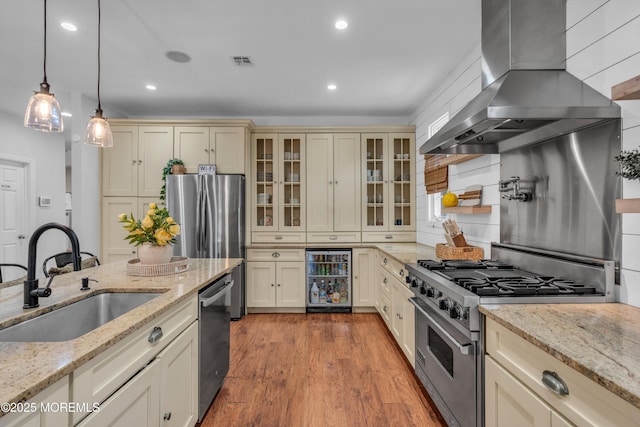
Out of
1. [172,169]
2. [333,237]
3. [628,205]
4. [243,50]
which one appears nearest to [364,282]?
[333,237]

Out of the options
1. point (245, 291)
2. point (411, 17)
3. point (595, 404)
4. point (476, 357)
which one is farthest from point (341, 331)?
point (411, 17)

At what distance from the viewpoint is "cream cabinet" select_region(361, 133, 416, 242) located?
432 cm

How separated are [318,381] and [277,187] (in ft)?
8.42

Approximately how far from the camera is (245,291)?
13.3ft

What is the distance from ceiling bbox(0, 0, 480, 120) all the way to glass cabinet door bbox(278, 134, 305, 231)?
529 mm

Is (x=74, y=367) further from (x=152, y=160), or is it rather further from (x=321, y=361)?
(x=152, y=160)

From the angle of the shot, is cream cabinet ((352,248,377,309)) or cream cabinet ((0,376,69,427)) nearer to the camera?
cream cabinet ((0,376,69,427))

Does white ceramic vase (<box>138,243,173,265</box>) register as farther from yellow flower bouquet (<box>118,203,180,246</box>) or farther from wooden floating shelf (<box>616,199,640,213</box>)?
wooden floating shelf (<box>616,199,640,213</box>)

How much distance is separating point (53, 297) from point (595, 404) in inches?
81.2

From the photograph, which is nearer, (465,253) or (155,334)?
(155,334)

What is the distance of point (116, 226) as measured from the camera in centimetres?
407

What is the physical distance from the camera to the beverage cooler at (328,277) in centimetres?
415

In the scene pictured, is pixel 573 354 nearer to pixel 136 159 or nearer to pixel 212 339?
pixel 212 339

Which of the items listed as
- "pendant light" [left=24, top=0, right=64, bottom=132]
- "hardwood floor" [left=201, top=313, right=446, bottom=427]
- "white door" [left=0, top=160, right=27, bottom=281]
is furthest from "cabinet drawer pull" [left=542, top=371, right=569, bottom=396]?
"white door" [left=0, top=160, right=27, bottom=281]
